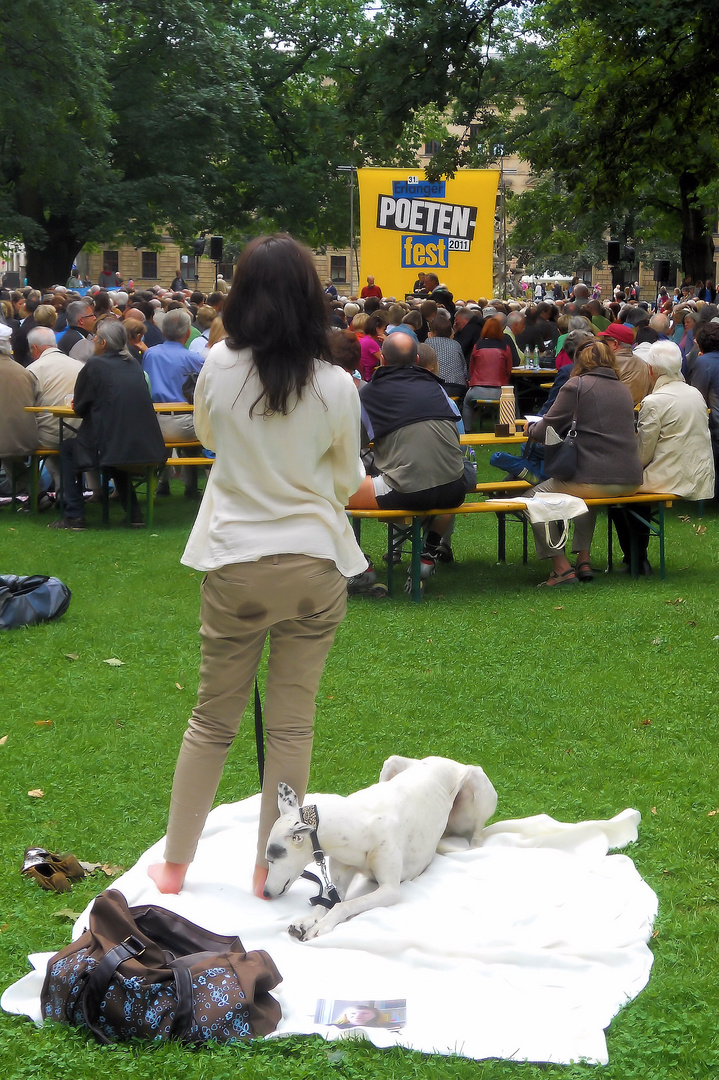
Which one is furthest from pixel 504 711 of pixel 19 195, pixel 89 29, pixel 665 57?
pixel 19 195

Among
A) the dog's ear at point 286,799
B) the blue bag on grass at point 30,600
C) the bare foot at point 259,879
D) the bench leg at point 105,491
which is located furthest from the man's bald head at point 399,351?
the dog's ear at point 286,799

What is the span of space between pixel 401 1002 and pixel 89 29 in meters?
25.9

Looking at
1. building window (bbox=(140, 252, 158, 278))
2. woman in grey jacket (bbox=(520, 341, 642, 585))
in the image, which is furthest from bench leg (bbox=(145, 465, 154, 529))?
building window (bbox=(140, 252, 158, 278))

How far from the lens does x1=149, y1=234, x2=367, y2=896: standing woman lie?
3518 mm

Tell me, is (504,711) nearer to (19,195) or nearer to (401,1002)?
(401,1002)

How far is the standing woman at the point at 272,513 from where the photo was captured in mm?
3518

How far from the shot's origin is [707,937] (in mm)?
3771

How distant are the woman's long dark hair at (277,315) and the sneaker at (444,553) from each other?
6197 mm

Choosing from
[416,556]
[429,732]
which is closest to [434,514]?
[416,556]

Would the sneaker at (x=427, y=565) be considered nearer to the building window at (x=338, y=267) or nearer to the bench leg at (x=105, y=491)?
the bench leg at (x=105, y=491)

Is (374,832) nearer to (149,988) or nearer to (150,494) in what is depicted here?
(149,988)

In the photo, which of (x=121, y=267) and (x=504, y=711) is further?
(x=121, y=267)

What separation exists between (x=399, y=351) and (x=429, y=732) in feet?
10.7

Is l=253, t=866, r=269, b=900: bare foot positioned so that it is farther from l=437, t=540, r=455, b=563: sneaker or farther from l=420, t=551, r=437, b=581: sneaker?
l=437, t=540, r=455, b=563: sneaker
